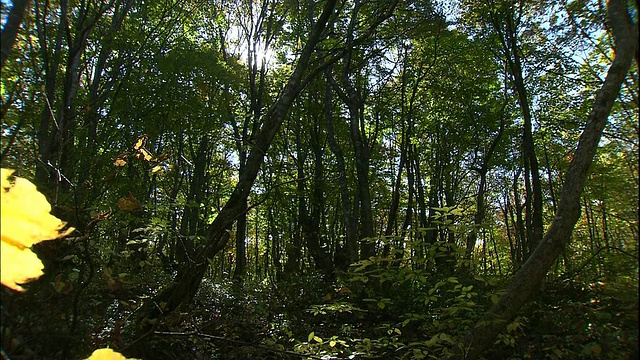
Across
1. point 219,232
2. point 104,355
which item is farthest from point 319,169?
point 104,355

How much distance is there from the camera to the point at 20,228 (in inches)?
17.6

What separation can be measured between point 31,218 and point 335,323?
702cm

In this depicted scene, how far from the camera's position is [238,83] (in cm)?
1350

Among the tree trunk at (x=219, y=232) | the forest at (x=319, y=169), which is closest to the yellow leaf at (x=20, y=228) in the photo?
the forest at (x=319, y=169)

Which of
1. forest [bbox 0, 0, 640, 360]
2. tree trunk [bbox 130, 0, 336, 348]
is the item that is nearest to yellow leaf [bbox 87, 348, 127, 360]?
forest [bbox 0, 0, 640, 360]

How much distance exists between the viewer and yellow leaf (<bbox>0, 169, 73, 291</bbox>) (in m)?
0.44

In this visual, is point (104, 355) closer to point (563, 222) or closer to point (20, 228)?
point (20, 228)

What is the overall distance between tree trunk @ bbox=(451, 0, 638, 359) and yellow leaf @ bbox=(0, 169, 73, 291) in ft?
11.9

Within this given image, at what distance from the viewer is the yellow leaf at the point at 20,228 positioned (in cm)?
44

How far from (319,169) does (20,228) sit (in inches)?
537

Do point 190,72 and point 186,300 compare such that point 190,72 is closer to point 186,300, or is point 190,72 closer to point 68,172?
point 68,172

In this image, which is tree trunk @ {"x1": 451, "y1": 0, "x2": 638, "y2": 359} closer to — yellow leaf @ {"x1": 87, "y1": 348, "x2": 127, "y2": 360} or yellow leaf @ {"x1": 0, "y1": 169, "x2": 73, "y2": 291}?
yellow leaf @ {"x1": 87, "y1": 348, "x2": 127, "y2": 360}

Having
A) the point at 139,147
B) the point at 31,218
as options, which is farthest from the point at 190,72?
the point at 31,218

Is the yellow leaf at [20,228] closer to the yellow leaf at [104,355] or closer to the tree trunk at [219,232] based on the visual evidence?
the yellow leaf at [104,355]
